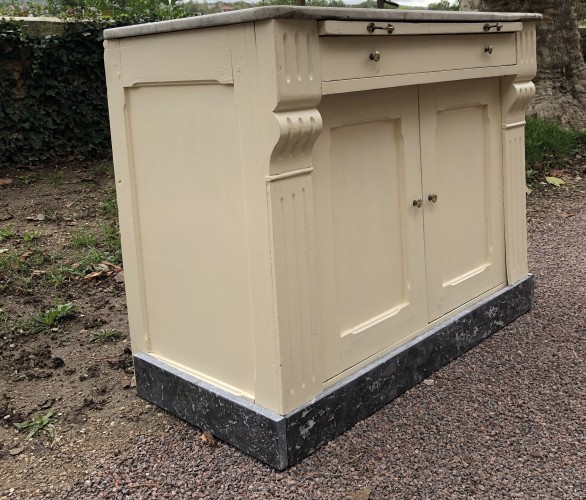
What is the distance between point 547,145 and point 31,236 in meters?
5.08

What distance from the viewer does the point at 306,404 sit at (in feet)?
9.15

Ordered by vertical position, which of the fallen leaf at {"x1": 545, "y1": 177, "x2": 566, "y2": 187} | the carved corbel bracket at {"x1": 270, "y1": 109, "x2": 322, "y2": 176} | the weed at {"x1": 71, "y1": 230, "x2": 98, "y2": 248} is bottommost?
the fallen leaf at {"x1": 545, "y1": 177, "x2": 566, "y2": 187}

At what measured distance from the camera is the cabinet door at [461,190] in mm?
3457

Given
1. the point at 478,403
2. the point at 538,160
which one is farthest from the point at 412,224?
the point at 538,160

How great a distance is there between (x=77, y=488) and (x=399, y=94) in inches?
79.0

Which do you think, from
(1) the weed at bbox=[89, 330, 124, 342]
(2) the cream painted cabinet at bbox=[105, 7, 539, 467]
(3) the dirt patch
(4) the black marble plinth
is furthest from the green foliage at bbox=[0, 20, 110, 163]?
(4) the black marble plinth

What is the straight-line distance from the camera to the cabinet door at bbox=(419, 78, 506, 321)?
136 inches

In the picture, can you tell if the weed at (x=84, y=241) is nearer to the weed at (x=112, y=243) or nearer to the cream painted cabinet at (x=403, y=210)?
the weed at (x=112, y=243)

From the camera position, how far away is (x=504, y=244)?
13.3ft

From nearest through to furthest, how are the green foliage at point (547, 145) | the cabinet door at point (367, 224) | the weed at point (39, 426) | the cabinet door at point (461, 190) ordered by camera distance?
the cabinet door at point (367, 224), the weed at point (39, 426), the cabinet door at point (461, 190), the green foliage at point (547, 145)

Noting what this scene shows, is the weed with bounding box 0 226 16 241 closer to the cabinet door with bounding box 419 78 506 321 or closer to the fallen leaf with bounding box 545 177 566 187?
the cabinet door with bounding box 419 78 506 321

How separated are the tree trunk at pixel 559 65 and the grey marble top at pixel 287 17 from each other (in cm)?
557

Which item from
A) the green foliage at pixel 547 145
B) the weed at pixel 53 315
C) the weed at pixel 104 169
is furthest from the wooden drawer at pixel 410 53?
the weed at pixel 104 169

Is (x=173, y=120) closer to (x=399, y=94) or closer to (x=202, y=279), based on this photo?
(x=202, y=279)
